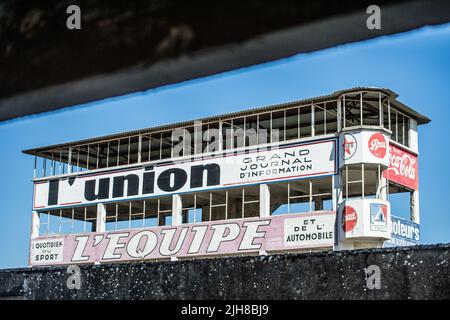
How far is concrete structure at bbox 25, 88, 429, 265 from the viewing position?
2673 centimetres

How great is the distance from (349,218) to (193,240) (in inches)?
257

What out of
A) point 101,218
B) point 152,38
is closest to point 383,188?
point 101,218

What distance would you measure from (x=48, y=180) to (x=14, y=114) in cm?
→ 3214

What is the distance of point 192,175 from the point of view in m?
30.9

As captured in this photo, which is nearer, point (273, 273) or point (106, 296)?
point (273, 273)

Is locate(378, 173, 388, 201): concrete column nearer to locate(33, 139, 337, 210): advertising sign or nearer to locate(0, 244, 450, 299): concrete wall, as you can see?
locate(33, 139, 337, 210): advertising sign

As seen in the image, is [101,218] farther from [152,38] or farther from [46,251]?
[152,38]

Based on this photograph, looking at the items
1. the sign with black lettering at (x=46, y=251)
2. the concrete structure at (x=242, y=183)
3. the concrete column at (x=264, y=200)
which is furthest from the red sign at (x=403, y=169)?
the sign with black lettering at (x=46, y=251)

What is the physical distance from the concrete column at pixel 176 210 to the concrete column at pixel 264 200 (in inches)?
151

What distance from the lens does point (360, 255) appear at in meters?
4.75

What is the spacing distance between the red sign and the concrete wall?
878 inches

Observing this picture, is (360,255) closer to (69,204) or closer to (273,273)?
(273,273)

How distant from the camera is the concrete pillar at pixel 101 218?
1272 inches
